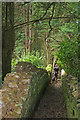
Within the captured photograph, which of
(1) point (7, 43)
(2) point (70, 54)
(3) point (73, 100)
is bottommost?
(3) point (73, 100)

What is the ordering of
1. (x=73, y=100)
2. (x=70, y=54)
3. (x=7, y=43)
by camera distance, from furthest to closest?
1. (x=70, y=54)
2. (x=7, y=43)
3. (x=73, y=100)

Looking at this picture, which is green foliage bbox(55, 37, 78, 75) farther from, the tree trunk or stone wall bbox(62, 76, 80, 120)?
the tree trunk

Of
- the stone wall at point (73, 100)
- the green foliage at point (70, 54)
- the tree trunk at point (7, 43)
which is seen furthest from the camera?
the green foliage at point (70, 54)

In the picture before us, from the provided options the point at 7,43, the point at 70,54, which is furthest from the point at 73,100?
the point at 70,54

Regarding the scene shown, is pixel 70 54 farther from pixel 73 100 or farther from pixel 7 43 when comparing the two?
pixel 73 100

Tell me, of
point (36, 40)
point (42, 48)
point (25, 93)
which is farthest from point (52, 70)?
point (25, 93)

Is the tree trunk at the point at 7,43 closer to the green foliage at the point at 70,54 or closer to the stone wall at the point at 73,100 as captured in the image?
the stone wall at the point at 73,100

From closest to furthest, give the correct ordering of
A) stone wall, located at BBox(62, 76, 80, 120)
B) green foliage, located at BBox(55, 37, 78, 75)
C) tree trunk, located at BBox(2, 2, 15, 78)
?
stone wall, located at BBox(62, 76, 80, 120) → tree trunk, located at BBox(2, 2, 15, 78) → green foliage, located at BBox(55, 37, 78, 75)

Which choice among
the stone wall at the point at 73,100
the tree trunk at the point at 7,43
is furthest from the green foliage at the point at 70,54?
the tree trunk at the point at 7,43

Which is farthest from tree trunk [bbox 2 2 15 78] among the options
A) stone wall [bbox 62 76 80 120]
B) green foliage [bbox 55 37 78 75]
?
green foliage [bbox 55 37 78 75]

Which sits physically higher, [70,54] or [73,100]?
[70,54]

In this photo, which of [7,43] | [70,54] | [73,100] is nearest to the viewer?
[73,100]

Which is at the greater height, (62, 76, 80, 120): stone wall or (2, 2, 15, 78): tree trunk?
(2, 2, 15, 78): tree trunk

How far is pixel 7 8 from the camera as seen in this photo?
4.25 meters
